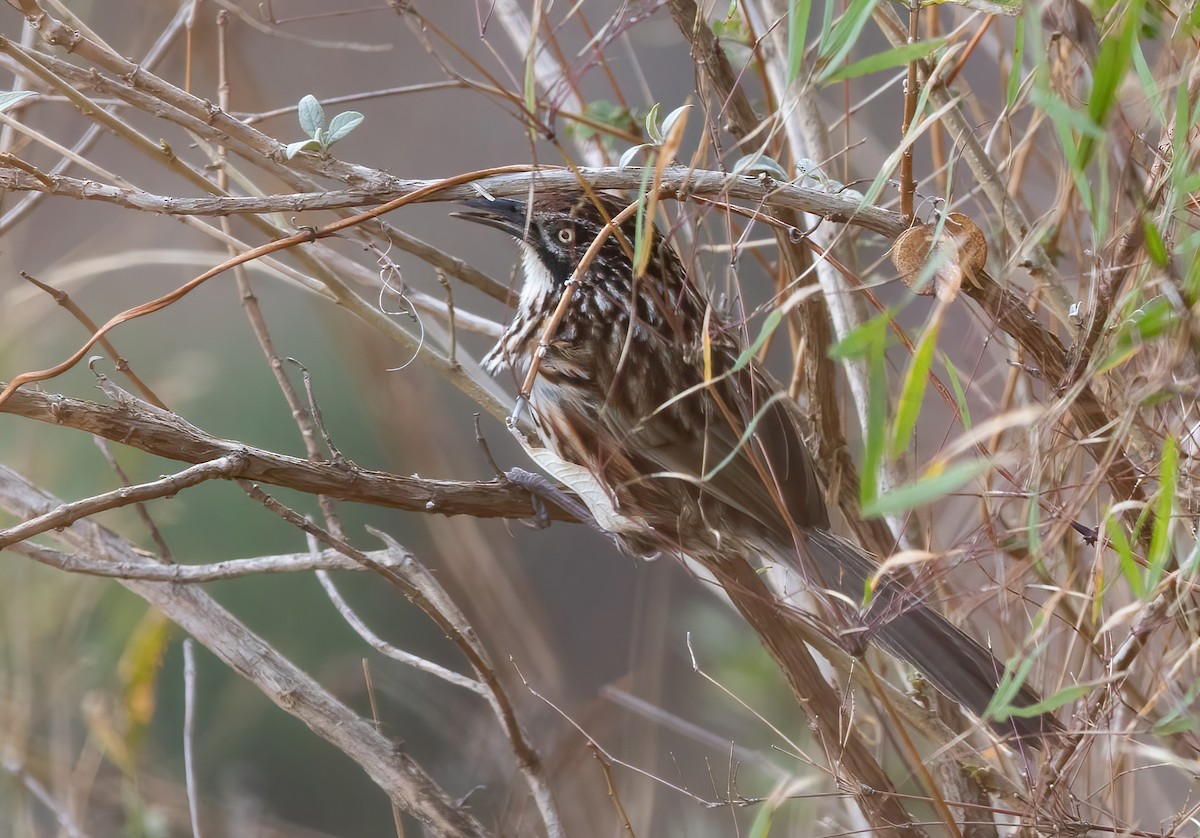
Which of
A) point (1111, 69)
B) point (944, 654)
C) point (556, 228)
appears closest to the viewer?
point (1111, 69)

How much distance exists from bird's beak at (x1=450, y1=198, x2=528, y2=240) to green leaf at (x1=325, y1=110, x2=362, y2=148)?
2.27 ft

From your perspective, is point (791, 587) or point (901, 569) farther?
point (791, 587)

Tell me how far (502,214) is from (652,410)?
50 centimetres

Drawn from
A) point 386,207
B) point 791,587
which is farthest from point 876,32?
point 386,207

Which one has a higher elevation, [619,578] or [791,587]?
[791,587]

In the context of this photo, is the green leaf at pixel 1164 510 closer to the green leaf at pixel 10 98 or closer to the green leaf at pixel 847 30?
the green leaf at pixel 847 30

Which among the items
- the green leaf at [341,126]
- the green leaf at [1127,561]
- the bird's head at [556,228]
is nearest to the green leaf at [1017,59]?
the green leaf at [1127,561]

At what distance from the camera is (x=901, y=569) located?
1.61m

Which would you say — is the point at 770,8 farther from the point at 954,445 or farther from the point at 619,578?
the point at 619,578

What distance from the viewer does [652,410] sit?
193 cm

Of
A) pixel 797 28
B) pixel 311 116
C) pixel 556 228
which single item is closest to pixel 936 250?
pixel 797 28

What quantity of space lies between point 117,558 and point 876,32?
3.27 metres

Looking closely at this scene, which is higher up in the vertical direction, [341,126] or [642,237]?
[341,126]

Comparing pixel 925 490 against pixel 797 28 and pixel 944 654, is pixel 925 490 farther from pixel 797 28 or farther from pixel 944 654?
pixel 944 654
